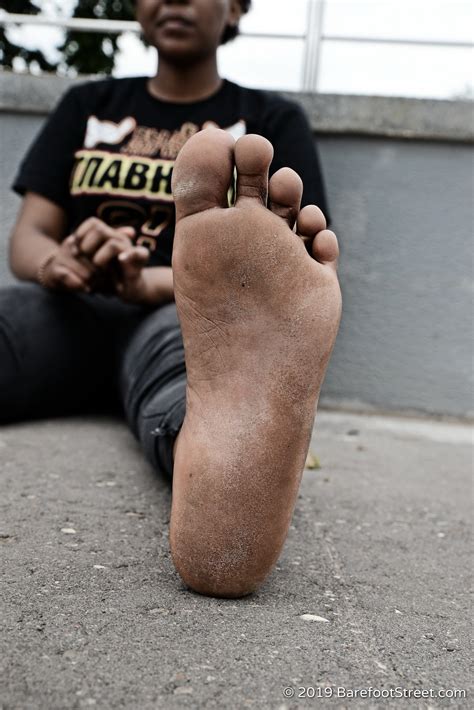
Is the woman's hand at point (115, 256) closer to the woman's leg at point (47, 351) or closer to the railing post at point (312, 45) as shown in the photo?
the woman's leg at point (47, 351)

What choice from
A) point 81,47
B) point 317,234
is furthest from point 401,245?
point 81,47

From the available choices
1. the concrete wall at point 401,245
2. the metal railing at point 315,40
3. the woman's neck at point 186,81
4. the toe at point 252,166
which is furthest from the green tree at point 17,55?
the toe at point 252,166

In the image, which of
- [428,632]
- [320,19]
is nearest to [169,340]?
[428,632]

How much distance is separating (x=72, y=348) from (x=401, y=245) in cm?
105

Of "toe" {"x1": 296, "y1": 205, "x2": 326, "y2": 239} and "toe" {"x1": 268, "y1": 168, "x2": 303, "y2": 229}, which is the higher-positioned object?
"toe" {"x1": 268, "y1": 168, "x2": 303, "y2": 229}

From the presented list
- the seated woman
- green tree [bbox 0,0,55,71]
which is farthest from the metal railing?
the seated woman

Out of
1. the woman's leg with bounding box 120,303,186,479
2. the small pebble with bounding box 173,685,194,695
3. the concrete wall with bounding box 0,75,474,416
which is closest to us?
the small pebble with bounding box 173,685,194,695

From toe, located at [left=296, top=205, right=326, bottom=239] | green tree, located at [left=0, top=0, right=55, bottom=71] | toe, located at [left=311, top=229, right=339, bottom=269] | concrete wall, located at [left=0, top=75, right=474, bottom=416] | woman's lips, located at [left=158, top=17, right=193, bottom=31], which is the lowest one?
concrete wall, located at [left=0, top=75, right=474, bottom=416]

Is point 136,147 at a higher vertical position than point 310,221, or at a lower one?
lower

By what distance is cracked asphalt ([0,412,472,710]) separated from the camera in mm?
563

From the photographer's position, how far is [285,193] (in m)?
0.78

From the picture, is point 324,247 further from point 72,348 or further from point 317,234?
point 72,348

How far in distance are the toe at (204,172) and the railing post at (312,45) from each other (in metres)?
1.52

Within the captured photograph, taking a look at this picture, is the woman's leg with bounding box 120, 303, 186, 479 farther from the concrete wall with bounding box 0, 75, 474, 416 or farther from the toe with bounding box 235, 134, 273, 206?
the concrete wall with bounding box 0, 75, 474, 416
